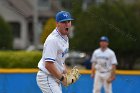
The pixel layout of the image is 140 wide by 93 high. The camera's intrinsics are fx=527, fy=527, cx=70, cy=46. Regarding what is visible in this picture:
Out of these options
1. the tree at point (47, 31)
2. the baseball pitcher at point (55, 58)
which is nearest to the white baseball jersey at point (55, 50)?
the baseball pitcher at point (55, 58)

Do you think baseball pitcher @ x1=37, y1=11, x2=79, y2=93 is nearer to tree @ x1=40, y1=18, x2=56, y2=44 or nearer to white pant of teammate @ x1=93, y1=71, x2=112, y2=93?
white pant of teammate @ x1=93, y1=71, x2=112, y2=93

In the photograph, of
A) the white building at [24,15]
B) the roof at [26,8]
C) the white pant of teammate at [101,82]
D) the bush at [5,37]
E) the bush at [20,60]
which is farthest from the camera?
the white building at [24,15]

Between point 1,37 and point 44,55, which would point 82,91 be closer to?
point 44,55

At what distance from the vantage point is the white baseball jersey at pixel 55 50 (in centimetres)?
717

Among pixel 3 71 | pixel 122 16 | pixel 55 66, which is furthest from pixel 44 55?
pixel 122 16

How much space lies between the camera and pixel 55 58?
7.21 meters

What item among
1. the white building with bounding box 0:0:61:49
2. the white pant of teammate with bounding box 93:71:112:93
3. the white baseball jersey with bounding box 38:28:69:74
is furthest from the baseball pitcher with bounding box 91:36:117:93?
the white building with bounding box 0:0:61:49

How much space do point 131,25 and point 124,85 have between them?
704 inches

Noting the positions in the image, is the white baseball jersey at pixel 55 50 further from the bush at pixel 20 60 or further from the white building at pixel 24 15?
the white building at pixel 24 15

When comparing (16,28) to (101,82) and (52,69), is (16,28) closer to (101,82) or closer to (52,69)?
(101,82)

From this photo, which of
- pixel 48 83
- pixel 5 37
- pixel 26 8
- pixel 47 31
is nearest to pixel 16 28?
pixel 26 8

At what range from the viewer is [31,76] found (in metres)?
13.1

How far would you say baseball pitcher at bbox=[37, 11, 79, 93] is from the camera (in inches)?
283

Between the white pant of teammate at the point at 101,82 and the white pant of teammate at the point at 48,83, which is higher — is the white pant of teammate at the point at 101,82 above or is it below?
below
